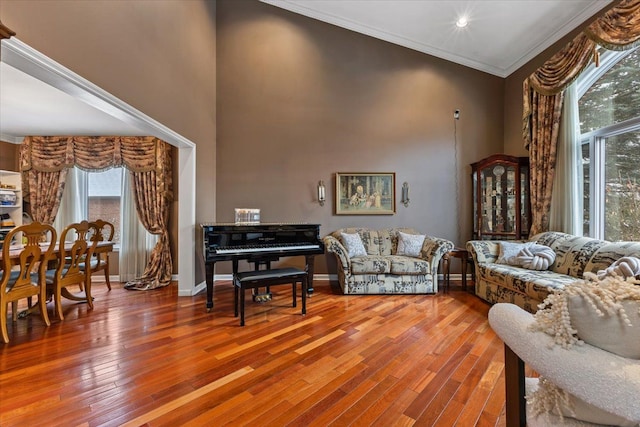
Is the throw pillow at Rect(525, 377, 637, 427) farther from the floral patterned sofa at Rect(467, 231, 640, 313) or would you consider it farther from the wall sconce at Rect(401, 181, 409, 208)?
the wall sconce at Rect(401, 181, 409, 208)

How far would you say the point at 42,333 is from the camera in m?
2.56

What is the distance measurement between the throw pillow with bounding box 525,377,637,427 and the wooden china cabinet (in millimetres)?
3752

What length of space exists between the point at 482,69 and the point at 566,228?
9.50ft

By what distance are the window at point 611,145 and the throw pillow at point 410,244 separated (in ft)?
6.47

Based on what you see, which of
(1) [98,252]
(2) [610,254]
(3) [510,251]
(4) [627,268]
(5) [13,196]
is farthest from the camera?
(5) [13,196]

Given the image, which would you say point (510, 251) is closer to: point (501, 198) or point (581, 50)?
point (501, 198)

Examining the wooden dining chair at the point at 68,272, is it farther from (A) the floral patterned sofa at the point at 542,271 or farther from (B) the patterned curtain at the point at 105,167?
(A) the floral patterned sofa at the point at 542,271

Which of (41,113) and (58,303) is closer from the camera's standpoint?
(58,303)

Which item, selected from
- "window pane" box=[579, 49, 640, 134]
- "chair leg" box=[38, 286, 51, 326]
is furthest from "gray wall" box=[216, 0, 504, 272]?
"chair leg" box=[38, 286, 51, 326]

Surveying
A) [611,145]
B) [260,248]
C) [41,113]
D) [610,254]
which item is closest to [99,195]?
[41,113]

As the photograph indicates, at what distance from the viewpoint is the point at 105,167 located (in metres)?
4.44

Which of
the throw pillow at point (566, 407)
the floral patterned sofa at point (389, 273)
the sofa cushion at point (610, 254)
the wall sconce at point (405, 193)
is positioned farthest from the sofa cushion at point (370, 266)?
the throw pillow at point (566, 407)

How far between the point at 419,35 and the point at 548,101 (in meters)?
2.09

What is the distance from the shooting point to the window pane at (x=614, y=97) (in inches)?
115
